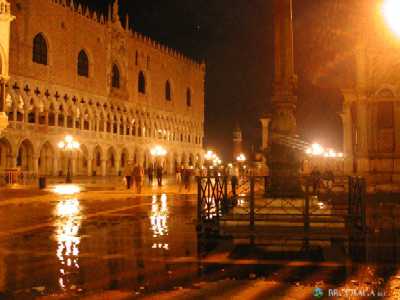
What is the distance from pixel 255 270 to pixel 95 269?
85.2 inches

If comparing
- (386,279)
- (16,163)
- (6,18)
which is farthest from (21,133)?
(386,279)

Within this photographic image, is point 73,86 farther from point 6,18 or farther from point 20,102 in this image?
point 6,18

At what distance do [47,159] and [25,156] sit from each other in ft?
8.65

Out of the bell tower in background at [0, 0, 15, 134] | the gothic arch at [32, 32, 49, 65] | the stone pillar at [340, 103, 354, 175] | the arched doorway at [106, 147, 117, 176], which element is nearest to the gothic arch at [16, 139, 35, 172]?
the gothic arch at [32, 32, 49, 65]

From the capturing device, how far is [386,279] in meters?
6.28

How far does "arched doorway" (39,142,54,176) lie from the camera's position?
1937 inches

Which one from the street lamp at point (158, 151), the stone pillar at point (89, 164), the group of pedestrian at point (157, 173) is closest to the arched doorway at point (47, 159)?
the stone pillar at point (89, 164)

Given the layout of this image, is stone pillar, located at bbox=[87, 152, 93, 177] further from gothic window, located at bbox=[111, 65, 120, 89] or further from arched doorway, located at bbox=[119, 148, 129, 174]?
gothic window, located at bbox=[111, 65, 120, 89]

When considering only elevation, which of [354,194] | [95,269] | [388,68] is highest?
[388,68]

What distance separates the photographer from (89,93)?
55.3 m

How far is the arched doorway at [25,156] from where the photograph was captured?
46.8 m

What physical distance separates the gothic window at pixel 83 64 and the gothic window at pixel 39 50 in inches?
233

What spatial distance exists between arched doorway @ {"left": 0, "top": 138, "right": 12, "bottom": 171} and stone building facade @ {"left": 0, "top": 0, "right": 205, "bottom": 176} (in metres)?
0.09

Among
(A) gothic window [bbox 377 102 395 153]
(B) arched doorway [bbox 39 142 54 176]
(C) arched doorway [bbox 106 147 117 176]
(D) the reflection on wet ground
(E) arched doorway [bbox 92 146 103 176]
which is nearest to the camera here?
(D) the reflection on wet ground
